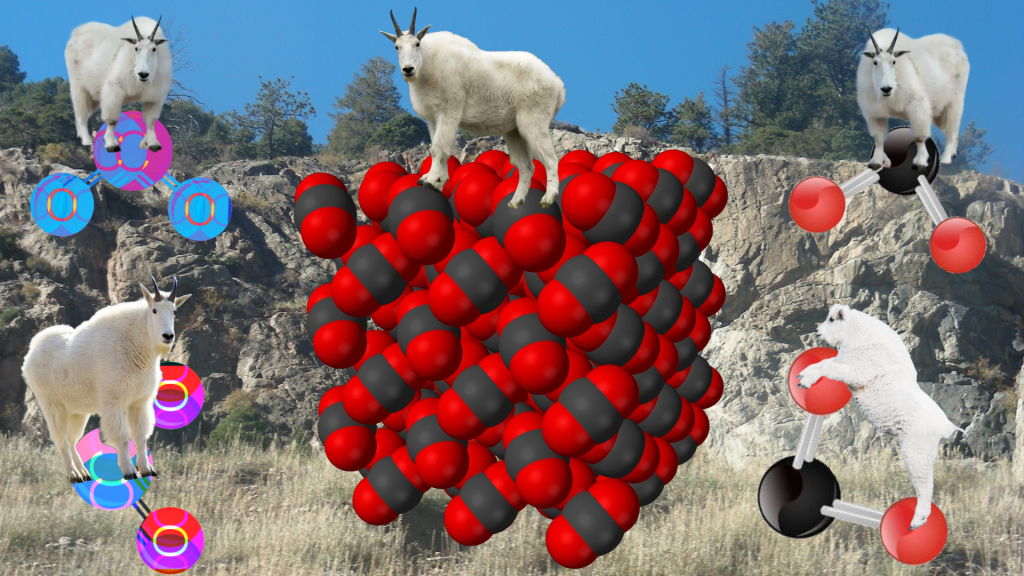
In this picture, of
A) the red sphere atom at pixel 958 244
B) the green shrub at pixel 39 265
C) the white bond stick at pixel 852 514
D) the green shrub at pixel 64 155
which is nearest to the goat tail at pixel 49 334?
the white bond stick at pixel 852 514

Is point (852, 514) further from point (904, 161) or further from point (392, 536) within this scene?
point (392, 536)

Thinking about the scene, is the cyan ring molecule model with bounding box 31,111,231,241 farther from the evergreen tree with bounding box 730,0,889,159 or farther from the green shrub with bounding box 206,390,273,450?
the evergreen tree with bounding box 730,0,889,159

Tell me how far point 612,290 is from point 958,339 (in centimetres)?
1678

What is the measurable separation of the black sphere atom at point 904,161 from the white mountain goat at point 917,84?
0.21 ft

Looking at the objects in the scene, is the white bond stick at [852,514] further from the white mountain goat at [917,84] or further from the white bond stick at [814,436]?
the white mountain goat at [917,84]

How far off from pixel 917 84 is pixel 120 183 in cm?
658

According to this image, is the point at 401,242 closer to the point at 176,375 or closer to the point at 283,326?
the point at 176,375

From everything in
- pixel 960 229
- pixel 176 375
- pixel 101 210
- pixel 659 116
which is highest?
pixel 659 116

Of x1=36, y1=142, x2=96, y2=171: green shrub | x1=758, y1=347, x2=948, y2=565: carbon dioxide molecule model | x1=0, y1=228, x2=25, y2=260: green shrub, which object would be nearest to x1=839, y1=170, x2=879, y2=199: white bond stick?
x1=758, y1=347, x2=948, y2=565: carbon dioxide molecule model

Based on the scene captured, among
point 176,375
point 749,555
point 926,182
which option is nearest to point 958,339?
point 749,555

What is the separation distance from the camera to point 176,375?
23.9 feet

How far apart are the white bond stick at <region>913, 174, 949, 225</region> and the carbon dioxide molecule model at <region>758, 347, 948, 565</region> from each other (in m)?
1.31

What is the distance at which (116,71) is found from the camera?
6.80m

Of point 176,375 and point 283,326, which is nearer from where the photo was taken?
point 176,375
